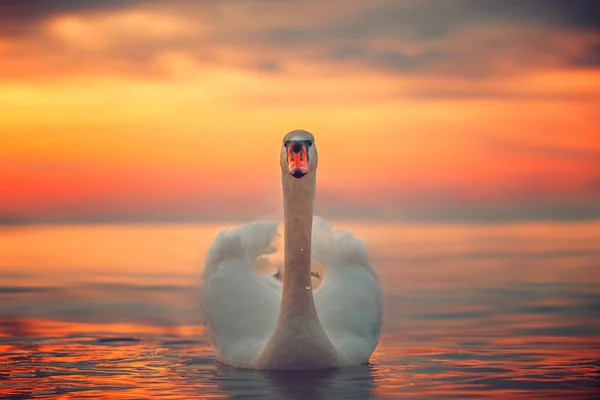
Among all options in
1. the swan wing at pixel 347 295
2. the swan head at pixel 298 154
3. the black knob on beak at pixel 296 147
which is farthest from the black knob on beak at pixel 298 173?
the swan wing at pixel 347 295

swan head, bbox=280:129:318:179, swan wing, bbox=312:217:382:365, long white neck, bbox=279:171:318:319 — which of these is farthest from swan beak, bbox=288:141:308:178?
swan wing, bbox=312:217:382:365

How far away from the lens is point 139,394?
13.5 meters

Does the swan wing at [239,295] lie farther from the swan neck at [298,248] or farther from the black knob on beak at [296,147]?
the black knob on beak at [296,147]

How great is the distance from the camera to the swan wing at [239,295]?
15.8 m

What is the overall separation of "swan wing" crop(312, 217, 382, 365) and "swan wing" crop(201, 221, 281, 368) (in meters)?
0.57

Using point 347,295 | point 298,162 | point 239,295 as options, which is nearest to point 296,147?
point 298,162

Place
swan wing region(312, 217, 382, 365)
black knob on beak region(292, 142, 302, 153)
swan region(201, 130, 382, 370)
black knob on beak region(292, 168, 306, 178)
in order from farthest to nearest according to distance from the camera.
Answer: swan wing region(312, 217, 382, 365)
swan region(201, 130, 382, 370)
black knob on beak region(292, 142, 302, 153)
black knob on beak region(292, 168, 306, 178)

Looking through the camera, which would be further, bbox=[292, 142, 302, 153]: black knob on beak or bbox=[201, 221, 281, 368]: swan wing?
bbox=[201, 221, 281, 368]: swan wing

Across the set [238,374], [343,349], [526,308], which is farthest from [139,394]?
[526,308]

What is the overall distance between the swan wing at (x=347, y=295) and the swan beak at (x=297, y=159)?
2.27 meters

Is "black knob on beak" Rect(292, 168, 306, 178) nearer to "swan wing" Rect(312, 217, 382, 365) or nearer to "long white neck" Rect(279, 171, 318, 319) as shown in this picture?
"long white neck" Rect(279, 171, 318, 319)

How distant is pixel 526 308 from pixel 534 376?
606 centimetres

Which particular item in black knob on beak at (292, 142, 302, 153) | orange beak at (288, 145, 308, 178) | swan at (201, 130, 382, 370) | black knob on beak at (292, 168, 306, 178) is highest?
black knob on beak at (292, 142, 302, 153)

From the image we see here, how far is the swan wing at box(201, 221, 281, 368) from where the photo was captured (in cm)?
1581
